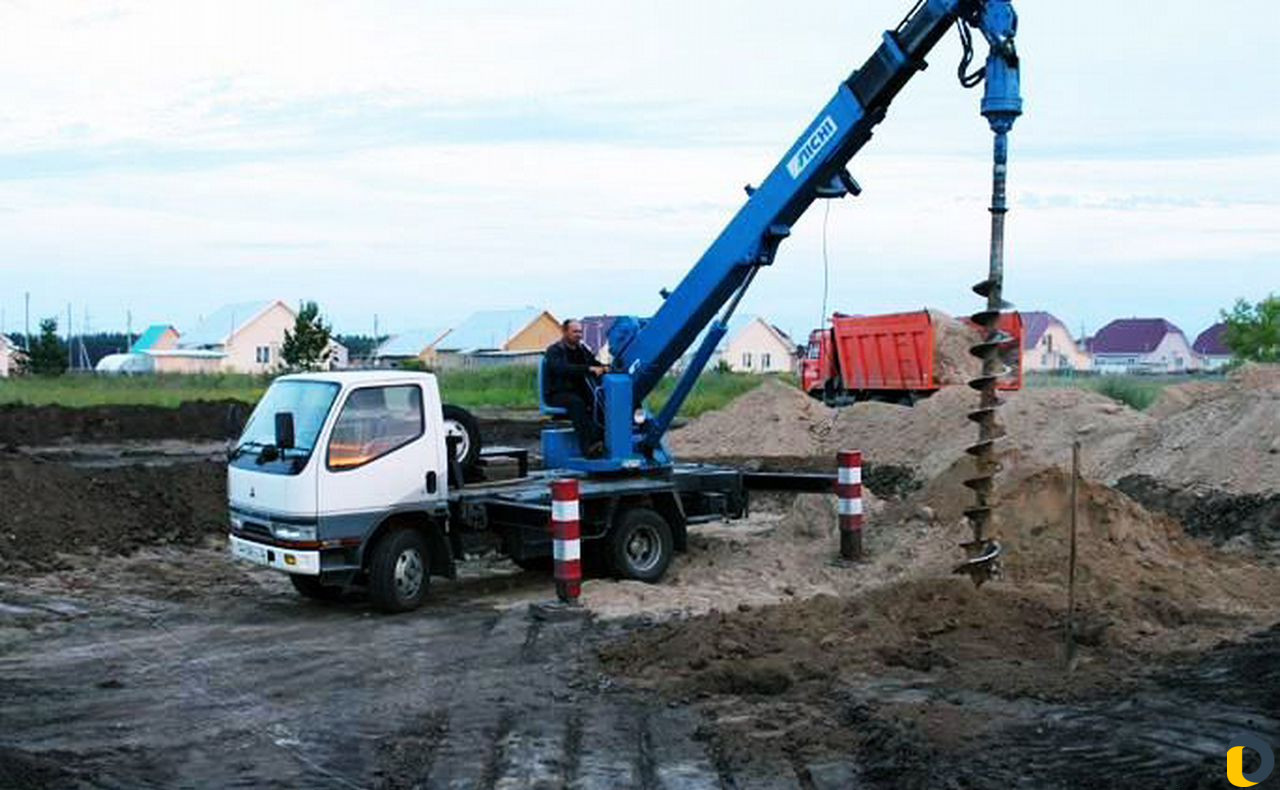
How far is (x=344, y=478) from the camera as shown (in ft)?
38.1

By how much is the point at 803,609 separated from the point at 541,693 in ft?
7.68

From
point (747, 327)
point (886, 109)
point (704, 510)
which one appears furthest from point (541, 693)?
point (747, 327)

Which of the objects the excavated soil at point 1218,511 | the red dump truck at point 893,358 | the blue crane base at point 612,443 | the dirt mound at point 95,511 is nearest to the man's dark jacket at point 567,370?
the blue crane base at point 612,443

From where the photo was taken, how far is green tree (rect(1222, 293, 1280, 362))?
180 feet

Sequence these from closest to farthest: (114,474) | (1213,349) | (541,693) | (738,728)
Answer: (738,728), (541,693), (114,474), (1213,349)

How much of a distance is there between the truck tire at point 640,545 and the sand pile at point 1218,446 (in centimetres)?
940

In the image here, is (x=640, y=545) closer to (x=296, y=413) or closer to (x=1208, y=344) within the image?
(x=296, y=413)

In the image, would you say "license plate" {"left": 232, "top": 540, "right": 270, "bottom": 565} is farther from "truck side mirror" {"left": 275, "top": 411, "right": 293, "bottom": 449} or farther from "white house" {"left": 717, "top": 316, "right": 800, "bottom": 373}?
"white house" {"left": 717, "top": 316, "right": 800, "bottom": 373}

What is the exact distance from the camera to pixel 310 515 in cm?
1142

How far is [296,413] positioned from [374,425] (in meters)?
0.69

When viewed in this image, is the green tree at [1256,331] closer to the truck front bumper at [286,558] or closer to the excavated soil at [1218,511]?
the excavated soil at [1218,511]

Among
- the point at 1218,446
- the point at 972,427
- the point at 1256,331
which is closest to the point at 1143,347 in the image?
the point at 1256,331

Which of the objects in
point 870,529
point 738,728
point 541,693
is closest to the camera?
point 738,728

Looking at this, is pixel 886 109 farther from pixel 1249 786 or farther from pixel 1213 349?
pixel 1213 349
